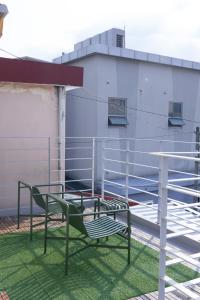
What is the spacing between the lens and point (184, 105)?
537 inches

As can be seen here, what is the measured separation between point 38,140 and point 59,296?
4009 millimetres

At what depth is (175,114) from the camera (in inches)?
534

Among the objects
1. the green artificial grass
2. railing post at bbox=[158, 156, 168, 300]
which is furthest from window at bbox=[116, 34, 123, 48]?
railing post at bbox=[158, 156, 168, 300]

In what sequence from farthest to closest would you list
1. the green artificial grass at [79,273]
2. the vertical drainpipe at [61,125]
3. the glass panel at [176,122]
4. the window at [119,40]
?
the window at [119,40]
the glass panel at [176,122]
the vertical drainpipe at [61,125]
the green artificial grass at [79,273]

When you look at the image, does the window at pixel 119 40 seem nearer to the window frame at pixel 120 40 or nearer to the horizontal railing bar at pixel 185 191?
the window frame at pixel 120 40

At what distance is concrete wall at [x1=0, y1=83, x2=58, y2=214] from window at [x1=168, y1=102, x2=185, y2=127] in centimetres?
714

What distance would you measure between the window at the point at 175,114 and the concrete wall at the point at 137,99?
0.17 meters

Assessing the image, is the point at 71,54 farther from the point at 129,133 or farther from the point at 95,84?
the point at 129,133

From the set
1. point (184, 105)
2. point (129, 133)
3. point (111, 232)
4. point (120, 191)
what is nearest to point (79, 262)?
point (111, 232)

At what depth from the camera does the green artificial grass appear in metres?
3.56

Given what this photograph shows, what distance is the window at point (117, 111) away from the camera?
11.9 m

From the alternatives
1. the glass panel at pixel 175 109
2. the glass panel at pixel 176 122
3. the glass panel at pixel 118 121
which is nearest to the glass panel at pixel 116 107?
the glass panel at pixel 118 121

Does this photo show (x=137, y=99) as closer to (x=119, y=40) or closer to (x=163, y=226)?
(x=119, y=40)

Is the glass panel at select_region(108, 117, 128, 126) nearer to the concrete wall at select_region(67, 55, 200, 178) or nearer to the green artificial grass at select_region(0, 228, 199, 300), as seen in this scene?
the concrete wall at select_region(67, 55, 200, 178)
